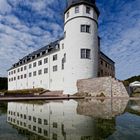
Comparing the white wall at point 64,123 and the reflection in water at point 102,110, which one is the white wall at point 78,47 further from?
the white wall at point 64,123

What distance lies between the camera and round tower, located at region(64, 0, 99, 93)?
29578 millimetres

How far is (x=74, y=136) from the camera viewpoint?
16.6 feet

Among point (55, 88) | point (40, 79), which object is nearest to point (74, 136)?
point (55, 88)

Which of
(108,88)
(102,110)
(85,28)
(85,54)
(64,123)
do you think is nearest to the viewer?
(64,123)

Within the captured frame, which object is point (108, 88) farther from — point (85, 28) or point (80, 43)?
point (85, 28)

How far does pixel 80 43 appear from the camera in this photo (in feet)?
97.6

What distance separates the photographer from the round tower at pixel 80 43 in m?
29.6

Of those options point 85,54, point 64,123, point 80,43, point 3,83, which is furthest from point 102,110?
point 3,83

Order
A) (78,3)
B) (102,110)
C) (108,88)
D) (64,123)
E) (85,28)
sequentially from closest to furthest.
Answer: (64,123)
(102,110)
(108,88)
(85,28)
(78,3)

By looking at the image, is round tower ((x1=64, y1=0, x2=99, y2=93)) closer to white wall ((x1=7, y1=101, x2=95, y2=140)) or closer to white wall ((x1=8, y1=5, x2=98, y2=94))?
white wall ((x1=8, y1=5, x2=98, y2=94))

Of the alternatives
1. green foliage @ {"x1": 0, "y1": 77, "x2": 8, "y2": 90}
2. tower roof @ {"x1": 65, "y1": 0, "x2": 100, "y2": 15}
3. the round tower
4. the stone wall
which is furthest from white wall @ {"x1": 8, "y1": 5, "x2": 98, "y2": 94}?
green foliage @ {"x1": 0, "y1": 77, "x2": 8, "y2": 90}

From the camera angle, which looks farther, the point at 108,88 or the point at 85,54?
the point at 85,54

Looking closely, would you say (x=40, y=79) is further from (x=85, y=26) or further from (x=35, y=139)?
(x=35, y=139)

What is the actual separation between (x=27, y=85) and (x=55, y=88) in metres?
14.7
